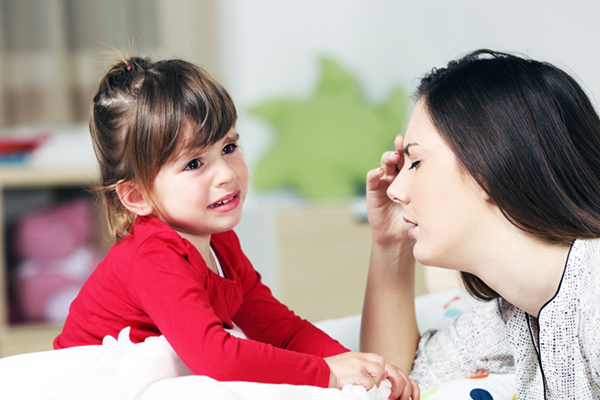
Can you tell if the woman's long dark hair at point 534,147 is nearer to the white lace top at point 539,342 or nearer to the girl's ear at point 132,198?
the white lace top at point 539,342

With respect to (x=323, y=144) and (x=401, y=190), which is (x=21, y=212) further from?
(x=401, y=190)

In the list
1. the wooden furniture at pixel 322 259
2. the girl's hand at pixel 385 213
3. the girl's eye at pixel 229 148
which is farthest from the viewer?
the wooden furniture at pixel 322 259

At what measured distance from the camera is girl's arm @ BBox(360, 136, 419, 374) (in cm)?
99

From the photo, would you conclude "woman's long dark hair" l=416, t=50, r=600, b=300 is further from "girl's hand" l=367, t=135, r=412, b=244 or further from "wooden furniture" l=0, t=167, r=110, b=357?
"wooden furniture" l=0, t=167, r=110, b=357

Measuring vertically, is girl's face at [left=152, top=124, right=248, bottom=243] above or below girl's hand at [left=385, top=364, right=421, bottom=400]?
above

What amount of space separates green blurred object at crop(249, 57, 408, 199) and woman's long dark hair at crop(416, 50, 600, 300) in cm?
177

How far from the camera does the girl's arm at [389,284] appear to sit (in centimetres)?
99

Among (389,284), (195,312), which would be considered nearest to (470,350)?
(389,284)

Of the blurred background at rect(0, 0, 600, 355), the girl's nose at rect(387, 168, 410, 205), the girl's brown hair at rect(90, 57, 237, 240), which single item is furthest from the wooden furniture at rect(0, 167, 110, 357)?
the girl's nose at rect(387, 168, 410, 205)

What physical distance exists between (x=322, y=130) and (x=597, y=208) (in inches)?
73.3

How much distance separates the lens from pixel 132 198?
82 cm

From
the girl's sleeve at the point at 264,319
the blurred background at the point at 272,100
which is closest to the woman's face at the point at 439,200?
the girl's sleeve at the point at 264,319

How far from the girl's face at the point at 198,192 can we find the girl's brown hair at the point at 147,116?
2cm

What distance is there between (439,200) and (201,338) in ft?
1.17
